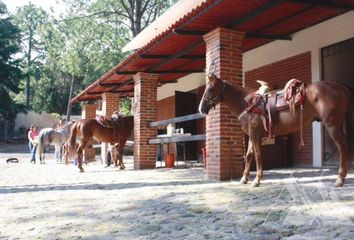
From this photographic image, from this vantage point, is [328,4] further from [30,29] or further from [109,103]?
[30,29]

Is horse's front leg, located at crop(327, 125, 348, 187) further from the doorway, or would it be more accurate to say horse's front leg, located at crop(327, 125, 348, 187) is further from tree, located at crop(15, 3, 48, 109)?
tree, located at crop(15, 3, 48, 109)

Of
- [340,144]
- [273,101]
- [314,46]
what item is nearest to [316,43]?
[314,46]

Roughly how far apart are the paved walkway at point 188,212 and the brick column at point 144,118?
5.12 m

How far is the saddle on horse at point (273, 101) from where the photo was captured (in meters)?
6.30

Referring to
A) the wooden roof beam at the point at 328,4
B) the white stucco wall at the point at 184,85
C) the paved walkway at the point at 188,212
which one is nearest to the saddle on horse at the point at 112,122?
the white stucco wall at the point at 184,85

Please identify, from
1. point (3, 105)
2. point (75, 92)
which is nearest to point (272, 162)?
point (3, 105)

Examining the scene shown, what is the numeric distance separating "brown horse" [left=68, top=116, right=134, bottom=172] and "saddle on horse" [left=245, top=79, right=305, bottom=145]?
6445 millimetres

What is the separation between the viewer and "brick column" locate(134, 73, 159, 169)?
40.6 ft

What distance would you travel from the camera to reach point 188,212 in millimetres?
4863

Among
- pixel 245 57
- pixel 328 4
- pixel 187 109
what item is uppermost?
pixel 245 57

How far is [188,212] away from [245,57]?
8.01 metres

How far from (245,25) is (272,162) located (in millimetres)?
3552

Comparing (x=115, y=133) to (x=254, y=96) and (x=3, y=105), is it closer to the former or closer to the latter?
(x=254, y=96)

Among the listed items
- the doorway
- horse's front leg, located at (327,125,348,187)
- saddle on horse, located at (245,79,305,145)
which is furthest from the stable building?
horse's front leg, located at (327,125,348,187)
